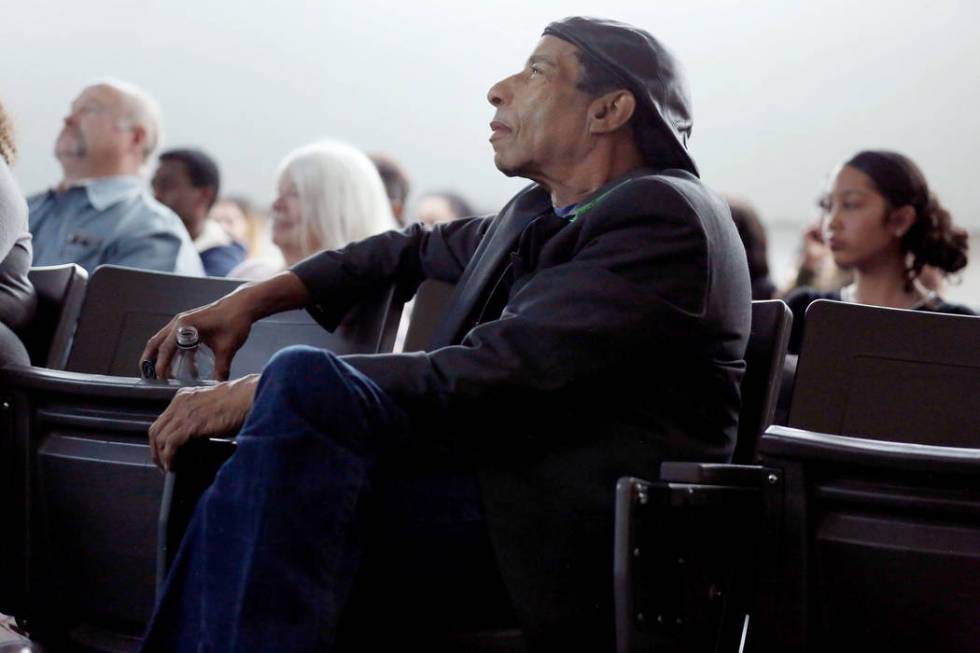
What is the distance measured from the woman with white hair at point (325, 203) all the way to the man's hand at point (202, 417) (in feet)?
6.35

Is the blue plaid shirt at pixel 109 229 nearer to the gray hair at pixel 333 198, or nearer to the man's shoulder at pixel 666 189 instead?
the gray hair at pixel 333 198

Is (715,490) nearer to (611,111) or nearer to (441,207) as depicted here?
(611,111)

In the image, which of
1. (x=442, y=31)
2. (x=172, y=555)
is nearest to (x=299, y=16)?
(x=442, y=31)

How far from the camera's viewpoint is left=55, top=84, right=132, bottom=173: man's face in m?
4.10

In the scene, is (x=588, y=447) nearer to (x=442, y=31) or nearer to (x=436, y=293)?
(x=436, y=293)

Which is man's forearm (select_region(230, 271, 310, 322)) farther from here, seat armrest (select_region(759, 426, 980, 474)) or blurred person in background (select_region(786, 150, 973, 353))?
blurred person in background (select_region(786, 150, 973, 353))

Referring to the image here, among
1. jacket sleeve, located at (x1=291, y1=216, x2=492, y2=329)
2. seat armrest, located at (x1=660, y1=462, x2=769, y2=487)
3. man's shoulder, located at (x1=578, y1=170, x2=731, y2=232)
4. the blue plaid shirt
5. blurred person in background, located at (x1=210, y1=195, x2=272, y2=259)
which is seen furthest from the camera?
blurred person in background, located at (x1=210, y1=195, x2=272, y2=259)

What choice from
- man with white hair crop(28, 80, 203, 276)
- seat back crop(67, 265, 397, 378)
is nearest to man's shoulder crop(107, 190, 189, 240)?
man with white hair crop(28, 80, 203, 276)

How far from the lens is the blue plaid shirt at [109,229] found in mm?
3744

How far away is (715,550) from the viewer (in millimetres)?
1428

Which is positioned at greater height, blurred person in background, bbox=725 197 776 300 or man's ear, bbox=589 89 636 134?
man's ear, bbox=589 89 636 134

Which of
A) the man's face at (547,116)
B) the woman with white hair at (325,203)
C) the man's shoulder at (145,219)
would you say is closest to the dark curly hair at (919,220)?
the woman with white hair at (325,203)

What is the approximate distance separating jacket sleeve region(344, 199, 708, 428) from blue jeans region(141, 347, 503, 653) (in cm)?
7

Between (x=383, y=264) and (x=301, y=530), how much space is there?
79 cm
